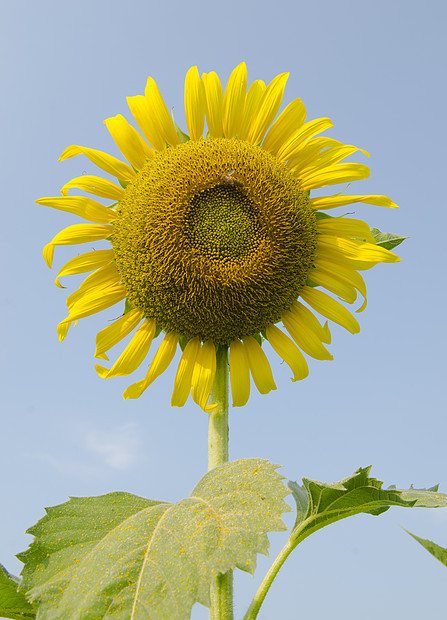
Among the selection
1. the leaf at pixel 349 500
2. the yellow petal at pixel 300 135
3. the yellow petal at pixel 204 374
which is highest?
the yellow petal at pixel 300 135

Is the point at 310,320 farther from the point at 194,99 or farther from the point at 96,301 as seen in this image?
the point at 194,99

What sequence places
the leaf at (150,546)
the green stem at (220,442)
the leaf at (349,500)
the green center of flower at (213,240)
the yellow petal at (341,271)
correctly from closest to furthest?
1. the leaf at (150,546)
2. the green stem at (220,442)
3. the leaf at (349,500)
4. the green center of flower at (213,240)
5. the yellow petal at (341,271)

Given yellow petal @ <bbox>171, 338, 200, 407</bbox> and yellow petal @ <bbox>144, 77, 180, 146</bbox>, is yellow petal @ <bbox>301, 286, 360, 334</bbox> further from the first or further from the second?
yellow petal @ <bbox>144, 77, 180, 146</bbox>

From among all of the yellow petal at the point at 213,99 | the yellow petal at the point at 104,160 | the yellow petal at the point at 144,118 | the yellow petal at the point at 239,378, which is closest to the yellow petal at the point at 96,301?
the yellow petal at the point at 104,160

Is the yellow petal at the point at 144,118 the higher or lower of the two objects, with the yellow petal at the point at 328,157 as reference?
higher

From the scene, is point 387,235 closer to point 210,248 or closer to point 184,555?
point 210,248

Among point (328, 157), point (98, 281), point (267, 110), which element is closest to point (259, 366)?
A: point (98, 281)

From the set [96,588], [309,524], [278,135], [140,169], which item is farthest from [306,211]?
[96,588]

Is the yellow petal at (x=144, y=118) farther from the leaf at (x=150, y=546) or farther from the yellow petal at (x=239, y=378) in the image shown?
the leaf at (x=150, y=546)
